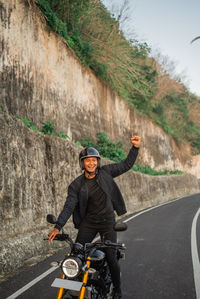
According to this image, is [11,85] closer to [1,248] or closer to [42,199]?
[42,199]

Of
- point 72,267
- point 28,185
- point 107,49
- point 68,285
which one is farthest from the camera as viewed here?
point 107,49

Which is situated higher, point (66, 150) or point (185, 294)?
point (66, 150)

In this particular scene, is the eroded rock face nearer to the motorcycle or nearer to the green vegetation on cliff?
the motorcycle

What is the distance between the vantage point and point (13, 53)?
12.3 m

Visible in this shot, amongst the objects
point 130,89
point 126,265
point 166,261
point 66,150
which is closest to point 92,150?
point 126,265

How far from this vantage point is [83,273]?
270 cm

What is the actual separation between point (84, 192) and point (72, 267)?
48.7 inches

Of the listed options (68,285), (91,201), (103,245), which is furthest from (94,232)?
(68,285)

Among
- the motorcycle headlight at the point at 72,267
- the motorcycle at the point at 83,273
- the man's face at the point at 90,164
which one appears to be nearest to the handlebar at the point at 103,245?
the motorcycle at the point at 83,273

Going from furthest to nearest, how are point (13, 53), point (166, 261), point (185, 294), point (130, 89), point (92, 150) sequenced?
1. point (130, 89)
2. point (13, 53)
3. point (166, 261)
4. point (185, 294)
5. point (92, 150)

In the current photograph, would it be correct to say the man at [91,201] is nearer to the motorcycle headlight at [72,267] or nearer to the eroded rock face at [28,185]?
the motorcycle headlight at [72,267]

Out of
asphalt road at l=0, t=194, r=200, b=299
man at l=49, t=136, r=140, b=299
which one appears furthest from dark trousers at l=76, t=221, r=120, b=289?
asphalt road at l=0, t=194, r=200, b=299

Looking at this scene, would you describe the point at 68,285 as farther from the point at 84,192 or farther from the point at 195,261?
the point at 195,261

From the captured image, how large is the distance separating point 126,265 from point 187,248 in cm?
207
